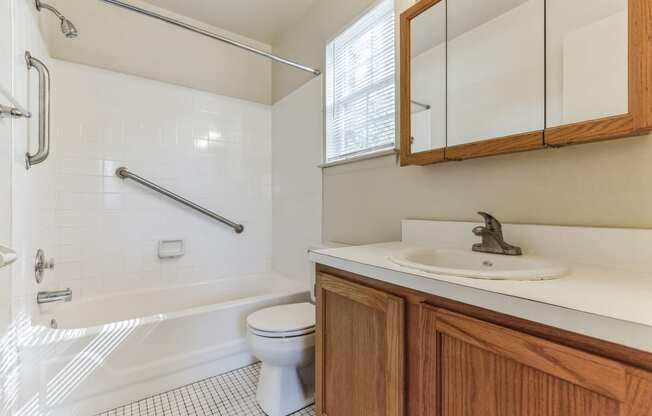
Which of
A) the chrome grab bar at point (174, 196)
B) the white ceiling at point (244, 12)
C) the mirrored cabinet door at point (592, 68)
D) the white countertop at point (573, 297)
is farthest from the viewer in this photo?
the white ceiling at point (244, 12)

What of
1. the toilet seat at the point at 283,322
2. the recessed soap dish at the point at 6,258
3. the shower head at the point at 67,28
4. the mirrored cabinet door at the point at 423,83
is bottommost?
the toilet seat at the point at 283,322

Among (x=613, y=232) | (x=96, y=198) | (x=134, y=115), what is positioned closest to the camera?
(x=613, y=232)

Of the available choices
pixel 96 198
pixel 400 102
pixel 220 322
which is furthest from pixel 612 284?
pixel 96 198

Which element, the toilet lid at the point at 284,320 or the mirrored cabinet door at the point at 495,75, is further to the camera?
the toilet lid at the point at 284,320

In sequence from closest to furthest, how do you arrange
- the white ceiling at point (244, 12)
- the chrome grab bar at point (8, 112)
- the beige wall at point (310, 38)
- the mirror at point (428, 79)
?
1. the chrome grab bar at point (8, 112)
2. the mirror at point (428, 79)
3. the beige wall at point (310, 38)
4. the white ceiling at point (244, 12)

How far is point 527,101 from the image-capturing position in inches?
40.6

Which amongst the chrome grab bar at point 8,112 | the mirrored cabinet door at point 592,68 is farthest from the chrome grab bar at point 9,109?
the mirrored cabinet door at point 592,68

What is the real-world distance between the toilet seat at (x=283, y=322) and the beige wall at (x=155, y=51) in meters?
1.88

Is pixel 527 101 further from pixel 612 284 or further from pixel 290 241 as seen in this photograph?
pixel 290 241

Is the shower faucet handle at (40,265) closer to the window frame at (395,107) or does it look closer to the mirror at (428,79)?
the window frame at (395,107)

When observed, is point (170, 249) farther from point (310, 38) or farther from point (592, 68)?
point (592, 68)

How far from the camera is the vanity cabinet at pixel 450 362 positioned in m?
0.49

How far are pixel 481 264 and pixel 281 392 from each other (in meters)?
1.11

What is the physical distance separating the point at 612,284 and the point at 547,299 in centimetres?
25
